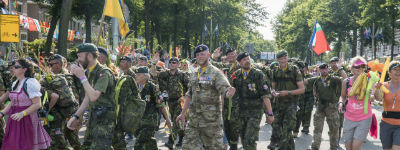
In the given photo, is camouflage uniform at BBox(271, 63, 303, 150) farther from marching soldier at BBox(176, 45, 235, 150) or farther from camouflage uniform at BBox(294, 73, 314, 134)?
camouflage uniform at BBox(294, 73, 314, 134)

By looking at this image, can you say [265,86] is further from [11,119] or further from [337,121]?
[11,119]

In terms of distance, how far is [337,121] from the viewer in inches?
339

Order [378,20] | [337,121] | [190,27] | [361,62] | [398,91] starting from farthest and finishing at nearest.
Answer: [190,27], [378,20], [337,121], [361,62], [398,91]

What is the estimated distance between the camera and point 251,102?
22.0ft

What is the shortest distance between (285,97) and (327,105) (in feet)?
4.20

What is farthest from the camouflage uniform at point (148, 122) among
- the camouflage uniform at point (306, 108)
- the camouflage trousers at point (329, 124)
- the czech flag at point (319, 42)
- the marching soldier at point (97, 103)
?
the czech flag at point (319, 42)

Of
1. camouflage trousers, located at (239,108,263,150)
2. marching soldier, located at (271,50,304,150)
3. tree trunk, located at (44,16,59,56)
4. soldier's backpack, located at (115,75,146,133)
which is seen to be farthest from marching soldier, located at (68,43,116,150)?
tree trunk, located at (44,16,59,56)

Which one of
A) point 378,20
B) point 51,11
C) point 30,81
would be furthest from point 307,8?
point 30,81

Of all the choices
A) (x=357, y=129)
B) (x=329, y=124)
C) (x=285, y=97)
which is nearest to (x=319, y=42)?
(x=329, y=124)

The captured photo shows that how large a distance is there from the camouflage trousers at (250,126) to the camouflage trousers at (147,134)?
1.39 meters

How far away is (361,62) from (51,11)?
22.9 m

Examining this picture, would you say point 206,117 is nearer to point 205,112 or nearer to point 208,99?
point 205,112

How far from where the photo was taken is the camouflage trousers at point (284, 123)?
25.1 feet

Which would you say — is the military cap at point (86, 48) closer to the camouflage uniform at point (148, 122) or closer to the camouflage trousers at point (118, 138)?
the camouflage trousers at point (118, 138)
